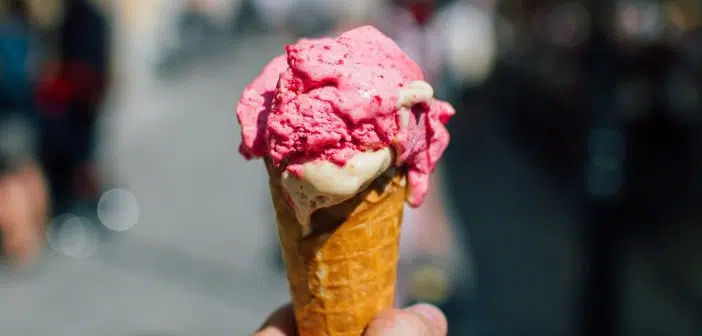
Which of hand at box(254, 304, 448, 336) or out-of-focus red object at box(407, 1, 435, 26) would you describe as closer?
hand at box(254, 304, 448, 336)

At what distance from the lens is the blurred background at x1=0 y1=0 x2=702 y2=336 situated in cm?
403

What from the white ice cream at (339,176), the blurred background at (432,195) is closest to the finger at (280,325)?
the white ice cream at (339,176)

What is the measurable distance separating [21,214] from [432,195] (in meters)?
2.85

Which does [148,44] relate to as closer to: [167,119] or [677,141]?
[167,119]

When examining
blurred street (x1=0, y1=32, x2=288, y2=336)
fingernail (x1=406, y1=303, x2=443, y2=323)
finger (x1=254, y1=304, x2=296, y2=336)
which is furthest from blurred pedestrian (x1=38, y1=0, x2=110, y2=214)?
fingernail (x1=406, y1=303, x2=443, y2=323)

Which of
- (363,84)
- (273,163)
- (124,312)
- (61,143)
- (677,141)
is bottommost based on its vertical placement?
(124,312)

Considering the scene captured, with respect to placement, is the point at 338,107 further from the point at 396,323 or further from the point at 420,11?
the point at 420,11

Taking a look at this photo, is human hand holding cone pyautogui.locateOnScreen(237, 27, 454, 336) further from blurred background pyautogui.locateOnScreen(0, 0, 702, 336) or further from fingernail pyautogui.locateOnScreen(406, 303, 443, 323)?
blurred background pyautogui.locateOnScreen(0, 0, 702, 336)

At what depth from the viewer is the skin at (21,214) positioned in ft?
15.4

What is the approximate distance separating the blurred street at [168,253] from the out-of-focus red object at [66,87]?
3.34ft

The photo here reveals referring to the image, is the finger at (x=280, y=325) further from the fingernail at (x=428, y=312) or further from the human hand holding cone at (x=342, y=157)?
the fingernail at (x=428, y=312)

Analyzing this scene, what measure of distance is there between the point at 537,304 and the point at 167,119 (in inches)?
204

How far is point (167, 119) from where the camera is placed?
8055 mm

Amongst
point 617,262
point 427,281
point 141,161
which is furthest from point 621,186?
point 141,161
